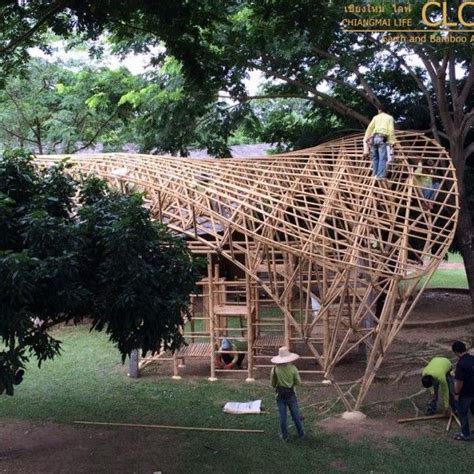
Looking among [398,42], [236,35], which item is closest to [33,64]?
[236,35]

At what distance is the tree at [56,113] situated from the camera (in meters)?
18.3

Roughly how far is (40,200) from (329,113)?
1001cm

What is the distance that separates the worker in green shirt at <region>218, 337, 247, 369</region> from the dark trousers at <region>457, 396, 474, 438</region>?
4744mm

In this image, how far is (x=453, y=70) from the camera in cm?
1241

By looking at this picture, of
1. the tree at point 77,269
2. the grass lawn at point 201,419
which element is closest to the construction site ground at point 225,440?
the grass lawn at point 201,419

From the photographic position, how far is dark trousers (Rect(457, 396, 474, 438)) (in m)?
8.12

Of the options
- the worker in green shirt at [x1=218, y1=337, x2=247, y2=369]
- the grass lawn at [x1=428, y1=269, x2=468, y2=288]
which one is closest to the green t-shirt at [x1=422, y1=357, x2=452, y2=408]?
the worker in green shirt at [x1=218, y1=337, x2=247, y2=369]

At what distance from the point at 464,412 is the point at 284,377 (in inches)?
97.3

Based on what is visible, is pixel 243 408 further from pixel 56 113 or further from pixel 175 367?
pixel 56 113

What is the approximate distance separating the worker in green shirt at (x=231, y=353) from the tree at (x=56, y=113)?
308 inches

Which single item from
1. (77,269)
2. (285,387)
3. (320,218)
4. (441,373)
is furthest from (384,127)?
(77,269)

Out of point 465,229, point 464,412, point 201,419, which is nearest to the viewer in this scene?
point 464,412

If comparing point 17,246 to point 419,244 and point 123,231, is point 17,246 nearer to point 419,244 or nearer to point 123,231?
point 123,231

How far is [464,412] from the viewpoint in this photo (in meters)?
A: 8.18
